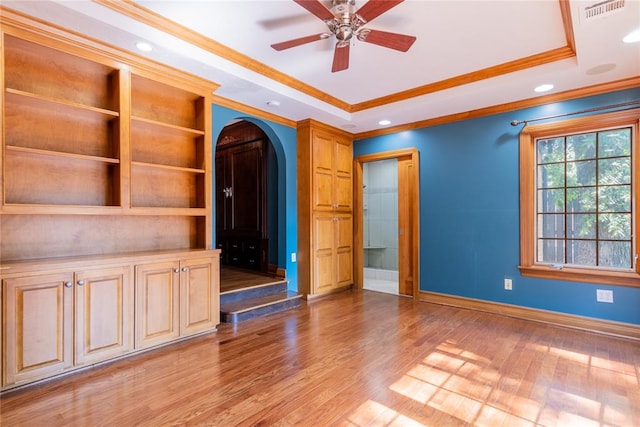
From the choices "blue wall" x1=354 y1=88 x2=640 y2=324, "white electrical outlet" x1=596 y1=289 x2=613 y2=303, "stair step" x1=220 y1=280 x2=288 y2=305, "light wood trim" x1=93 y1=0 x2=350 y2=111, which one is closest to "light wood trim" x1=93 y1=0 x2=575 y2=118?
"light wood trim" x1=93 y1=0 x2=350 y2=111

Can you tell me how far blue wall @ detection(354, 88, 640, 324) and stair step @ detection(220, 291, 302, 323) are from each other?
1.81m

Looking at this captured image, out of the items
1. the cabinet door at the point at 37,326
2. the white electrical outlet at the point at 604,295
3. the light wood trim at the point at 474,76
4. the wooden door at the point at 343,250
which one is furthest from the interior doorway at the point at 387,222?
the cabinet door at the point at 37,326

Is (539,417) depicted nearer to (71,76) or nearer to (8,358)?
(8,358)

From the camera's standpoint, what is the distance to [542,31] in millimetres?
2578

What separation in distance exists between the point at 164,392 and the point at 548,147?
168 inches

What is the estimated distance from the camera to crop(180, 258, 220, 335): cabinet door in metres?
2.98

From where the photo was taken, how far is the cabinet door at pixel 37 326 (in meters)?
2.08

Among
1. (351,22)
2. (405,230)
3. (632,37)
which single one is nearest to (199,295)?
(351,22)

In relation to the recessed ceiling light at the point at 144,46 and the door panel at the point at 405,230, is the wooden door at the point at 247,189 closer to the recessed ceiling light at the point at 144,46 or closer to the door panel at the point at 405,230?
the door panel at the point at 405,230

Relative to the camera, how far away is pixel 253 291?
13.3ft

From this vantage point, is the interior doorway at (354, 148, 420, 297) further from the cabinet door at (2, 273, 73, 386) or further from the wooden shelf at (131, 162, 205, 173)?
the cabinet door at (2, 273, 73, 386)

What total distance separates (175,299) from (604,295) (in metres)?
4.06

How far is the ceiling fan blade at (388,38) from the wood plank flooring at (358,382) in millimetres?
2353

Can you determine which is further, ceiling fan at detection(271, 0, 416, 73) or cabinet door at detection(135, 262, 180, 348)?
cabinet door at detection(135, 262, 180, 348)
